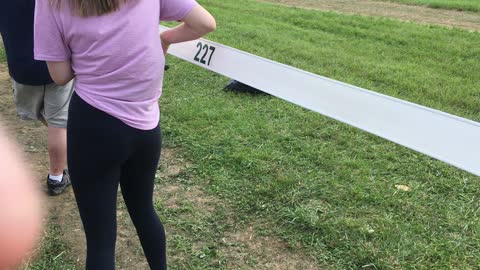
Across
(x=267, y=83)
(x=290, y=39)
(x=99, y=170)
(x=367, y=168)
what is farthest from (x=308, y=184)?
(x=290, y=39)

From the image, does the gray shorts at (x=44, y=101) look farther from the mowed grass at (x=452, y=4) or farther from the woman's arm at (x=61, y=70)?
the mowed grass at (x=452, y=4)

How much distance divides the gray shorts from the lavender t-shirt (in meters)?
1.43

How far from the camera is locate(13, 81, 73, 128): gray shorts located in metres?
3.06

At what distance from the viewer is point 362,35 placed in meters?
8.25

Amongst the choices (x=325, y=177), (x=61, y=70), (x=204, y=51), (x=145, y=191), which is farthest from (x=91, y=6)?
(x=204, y=51)

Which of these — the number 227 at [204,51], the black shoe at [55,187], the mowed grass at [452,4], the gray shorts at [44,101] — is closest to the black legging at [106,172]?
the gray shorts at [44,101]

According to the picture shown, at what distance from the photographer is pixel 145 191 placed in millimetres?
2074

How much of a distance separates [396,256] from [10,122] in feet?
11.8

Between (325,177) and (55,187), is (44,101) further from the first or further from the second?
(325,177)

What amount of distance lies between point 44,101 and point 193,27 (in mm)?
1637

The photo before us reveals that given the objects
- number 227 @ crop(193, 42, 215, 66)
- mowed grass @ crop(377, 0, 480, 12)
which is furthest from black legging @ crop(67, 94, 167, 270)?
mowed grass @ crop(377, 0, 480, 12)

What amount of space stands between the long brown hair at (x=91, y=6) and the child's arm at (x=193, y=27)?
0.34 metres

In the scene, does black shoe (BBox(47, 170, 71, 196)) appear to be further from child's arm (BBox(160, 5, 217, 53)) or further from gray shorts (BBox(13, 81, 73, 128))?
child's arm (BBox(160, 5, 217, 53))

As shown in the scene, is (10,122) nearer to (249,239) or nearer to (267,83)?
(267,83)
